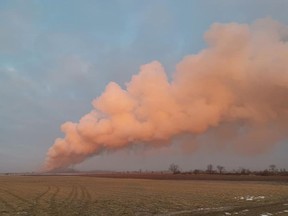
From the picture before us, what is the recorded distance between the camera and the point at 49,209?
35.8 m

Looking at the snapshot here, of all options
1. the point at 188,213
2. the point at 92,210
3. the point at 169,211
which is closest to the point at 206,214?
the point at 188,213

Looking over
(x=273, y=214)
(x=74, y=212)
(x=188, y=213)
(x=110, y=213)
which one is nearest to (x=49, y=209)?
(x=74, y=212)

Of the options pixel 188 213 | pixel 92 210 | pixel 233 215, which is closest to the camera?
pixel 233 215

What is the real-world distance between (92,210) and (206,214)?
10.8 m

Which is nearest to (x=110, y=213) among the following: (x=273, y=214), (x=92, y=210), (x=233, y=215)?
(x=92, y=210)

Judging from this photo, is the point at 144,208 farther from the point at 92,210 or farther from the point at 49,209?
the point at 49,209

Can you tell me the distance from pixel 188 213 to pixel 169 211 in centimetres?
258

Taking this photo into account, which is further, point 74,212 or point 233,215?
point 74,212

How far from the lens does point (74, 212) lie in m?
34.1

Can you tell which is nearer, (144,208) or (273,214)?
(273,214)

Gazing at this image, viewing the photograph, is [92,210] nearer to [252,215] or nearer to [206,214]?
[206,214]

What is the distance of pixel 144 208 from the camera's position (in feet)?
125

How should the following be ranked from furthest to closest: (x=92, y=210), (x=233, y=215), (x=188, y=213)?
(x=92, y=210) < (x=188, y=213) < (x=233, y=215)

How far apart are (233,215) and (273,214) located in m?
3.68
